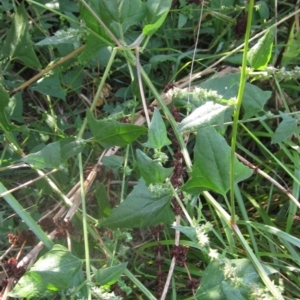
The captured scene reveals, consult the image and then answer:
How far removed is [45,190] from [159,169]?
363mm

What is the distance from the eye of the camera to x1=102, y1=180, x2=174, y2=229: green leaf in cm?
91

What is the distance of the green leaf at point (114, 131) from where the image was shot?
3.17 ft

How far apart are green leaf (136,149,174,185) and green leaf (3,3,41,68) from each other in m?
0.48

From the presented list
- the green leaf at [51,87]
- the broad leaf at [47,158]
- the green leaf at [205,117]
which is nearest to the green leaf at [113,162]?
the broad leaf at [47,158]

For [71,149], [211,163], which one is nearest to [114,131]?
[71,149]

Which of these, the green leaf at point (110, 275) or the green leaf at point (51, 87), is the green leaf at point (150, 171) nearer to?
the green leaf at point (110, 275)

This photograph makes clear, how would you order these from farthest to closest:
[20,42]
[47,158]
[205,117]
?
[20,42] → [47,158] → [205,117]

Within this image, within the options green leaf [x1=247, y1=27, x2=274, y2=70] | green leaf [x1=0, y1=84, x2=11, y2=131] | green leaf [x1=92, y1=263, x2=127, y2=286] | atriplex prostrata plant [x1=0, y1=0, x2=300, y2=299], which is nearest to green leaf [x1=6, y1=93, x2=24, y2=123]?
atriplex prostrata plant [x1=0, y1=0, x2=300, y2=299]

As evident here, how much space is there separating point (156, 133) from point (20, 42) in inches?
19.1

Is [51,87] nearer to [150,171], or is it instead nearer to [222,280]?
[150,171]

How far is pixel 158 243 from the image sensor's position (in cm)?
108

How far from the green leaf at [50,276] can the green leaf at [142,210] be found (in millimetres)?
108

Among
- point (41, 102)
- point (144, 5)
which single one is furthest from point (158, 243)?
point (41, 102)

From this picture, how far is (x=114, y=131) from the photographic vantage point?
975 millimetres
